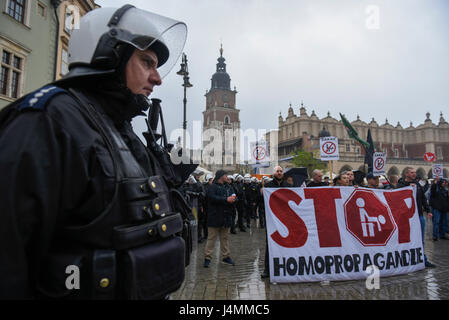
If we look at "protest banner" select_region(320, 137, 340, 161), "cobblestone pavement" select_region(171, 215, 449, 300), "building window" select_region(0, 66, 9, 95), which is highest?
"building window" select_region(0, 66, 9, 95)

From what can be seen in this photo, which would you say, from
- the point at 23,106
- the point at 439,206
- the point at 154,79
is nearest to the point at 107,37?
the point at 154,79

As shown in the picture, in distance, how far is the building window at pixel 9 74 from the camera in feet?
45.5

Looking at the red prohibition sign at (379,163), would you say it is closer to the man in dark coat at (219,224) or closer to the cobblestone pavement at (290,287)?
the cobblestone pavement at (290,287)

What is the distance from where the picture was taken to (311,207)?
215 inches

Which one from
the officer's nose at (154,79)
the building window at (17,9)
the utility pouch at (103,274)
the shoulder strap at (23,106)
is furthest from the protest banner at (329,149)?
the building window at (17,9)

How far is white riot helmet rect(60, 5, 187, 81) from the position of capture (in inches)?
57.5

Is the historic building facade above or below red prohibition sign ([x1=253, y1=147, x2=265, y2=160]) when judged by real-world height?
above

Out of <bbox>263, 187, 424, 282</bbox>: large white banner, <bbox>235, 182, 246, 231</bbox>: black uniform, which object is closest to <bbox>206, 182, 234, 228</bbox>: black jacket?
<bbox>263, 187, 424, 282</bbox>: large white banner

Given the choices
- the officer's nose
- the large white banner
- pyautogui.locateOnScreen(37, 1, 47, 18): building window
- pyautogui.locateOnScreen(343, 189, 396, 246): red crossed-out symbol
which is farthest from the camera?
pyautogui.locateOnScreen(37, 1, 47, 18): building window

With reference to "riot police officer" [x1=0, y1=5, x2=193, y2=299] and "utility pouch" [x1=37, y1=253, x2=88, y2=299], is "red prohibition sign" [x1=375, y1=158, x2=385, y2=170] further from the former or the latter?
"utility pouch" [x1=37, y1=253, x2=88, y2=299]

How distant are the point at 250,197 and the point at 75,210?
1355 centimetres

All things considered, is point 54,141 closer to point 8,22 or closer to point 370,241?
point 370,241

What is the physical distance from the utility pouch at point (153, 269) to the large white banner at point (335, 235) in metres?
4.10

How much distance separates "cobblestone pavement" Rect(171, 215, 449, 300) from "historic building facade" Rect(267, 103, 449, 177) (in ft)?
168
